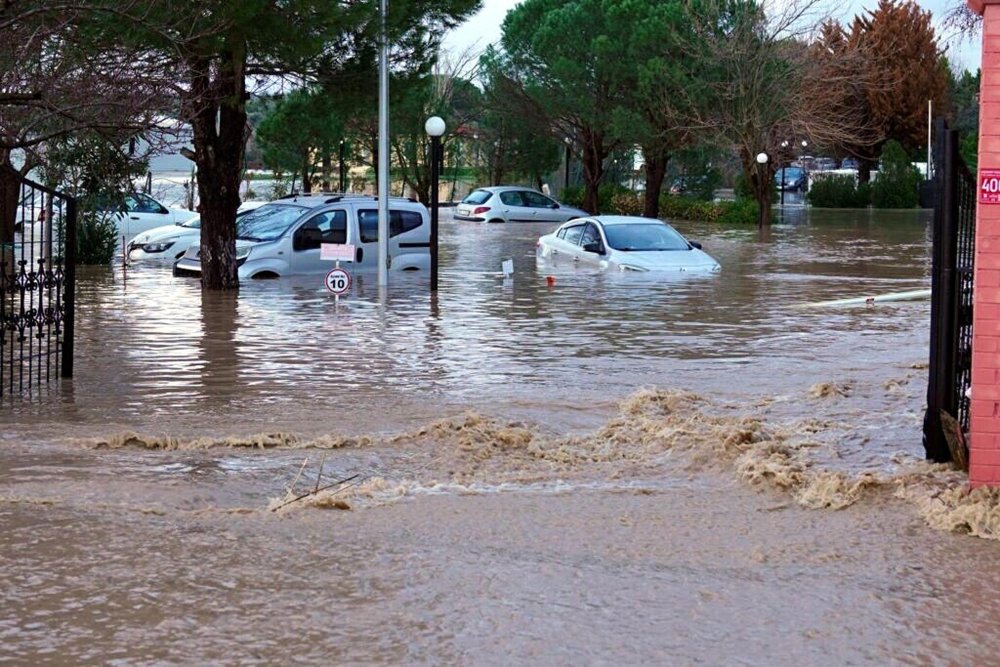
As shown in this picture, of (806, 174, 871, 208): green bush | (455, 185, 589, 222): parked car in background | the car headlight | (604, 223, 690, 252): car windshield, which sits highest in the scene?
(806, 174, 871, 208): green bush

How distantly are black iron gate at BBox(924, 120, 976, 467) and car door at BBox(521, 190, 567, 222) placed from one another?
3879cm

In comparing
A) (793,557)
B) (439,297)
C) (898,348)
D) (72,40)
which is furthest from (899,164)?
(793,557)

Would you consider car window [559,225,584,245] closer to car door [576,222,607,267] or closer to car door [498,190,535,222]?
car door [576,222,607,267]

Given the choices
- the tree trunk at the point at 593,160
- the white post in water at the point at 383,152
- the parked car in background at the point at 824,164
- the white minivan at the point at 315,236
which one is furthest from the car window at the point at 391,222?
the parked car in background at the point at 824,164

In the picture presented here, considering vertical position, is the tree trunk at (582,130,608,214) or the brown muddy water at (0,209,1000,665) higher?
the tree trunk at (582,130,608,214)

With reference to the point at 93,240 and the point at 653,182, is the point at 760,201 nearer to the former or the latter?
the point at 653,182

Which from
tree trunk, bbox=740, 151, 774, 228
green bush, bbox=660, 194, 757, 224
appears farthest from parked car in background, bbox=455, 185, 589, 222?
tree trunk, bbox=740, 151, 774, 228

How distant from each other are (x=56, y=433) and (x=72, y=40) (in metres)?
4.27

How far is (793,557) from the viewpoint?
688 cm

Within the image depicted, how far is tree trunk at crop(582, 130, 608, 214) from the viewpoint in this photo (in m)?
48.2

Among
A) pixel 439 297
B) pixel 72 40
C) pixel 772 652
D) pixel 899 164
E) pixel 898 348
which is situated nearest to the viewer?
pixel 772 652

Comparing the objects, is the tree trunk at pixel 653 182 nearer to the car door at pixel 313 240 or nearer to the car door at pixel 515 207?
the car door at pixel 515 207

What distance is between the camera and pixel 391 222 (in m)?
23.5

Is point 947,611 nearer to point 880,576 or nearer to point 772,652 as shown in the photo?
point 880,576
